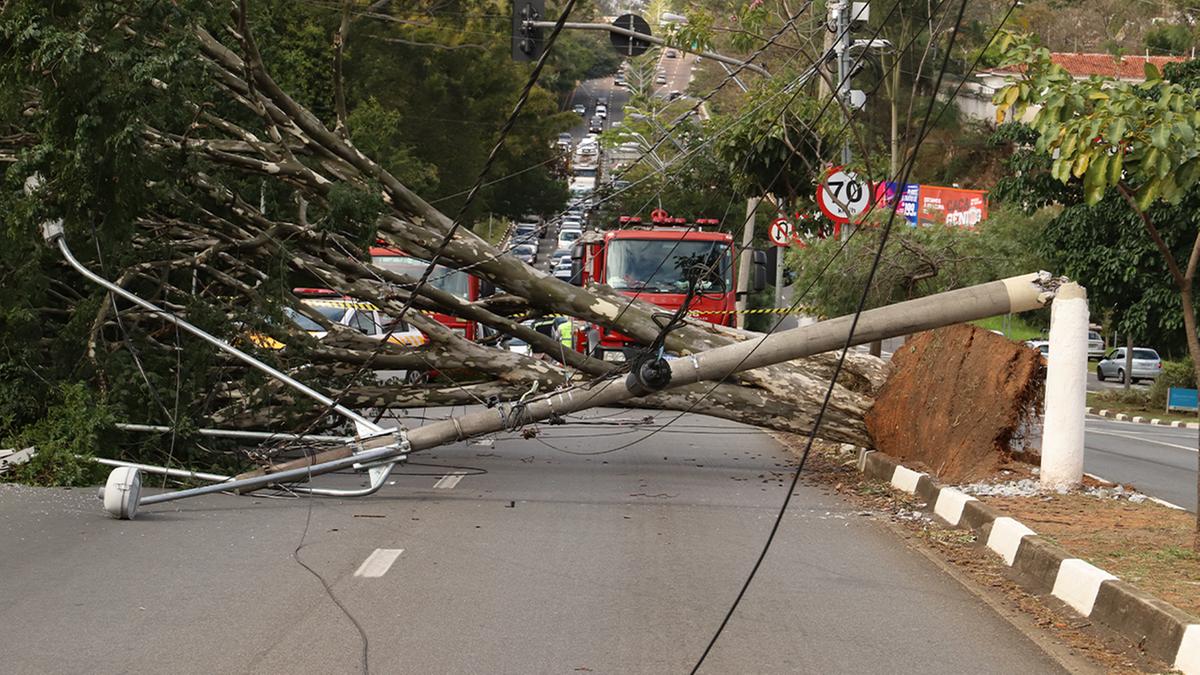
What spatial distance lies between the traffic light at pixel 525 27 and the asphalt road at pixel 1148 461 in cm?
849

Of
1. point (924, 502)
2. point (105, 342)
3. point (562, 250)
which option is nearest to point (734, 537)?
point (924, 502)

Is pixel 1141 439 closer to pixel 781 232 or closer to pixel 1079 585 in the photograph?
pixel 781 232

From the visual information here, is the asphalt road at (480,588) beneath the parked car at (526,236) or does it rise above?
beneath

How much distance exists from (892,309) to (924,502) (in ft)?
6.28

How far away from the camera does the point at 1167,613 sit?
6.69m

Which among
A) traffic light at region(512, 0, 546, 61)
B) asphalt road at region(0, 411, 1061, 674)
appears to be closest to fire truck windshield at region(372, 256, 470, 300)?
traffic light at region(512, 0, 546, 61)

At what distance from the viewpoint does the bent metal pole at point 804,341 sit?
1084 centimetres

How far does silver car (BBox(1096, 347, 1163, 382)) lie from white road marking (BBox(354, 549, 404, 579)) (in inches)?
1966

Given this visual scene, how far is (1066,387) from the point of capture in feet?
36.5

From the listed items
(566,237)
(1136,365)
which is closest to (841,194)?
(1136,365)

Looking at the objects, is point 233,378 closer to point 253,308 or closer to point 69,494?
point 253,308

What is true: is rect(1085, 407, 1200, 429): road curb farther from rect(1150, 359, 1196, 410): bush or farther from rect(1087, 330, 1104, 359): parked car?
rect(1087, 330, 1104, 359): parked car

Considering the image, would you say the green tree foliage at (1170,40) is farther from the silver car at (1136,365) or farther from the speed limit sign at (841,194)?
the speed limit sign at (841,194)

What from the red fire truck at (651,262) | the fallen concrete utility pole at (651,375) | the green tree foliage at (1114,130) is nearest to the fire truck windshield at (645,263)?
the red fire truck at (651,262)
